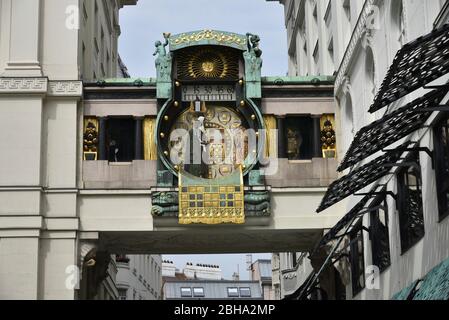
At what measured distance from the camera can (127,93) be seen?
36312 mm

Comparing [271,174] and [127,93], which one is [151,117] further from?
[271,174]

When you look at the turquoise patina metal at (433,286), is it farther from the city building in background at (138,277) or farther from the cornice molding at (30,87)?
the city building in background at (138,277)

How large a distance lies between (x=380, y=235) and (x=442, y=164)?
688 cm

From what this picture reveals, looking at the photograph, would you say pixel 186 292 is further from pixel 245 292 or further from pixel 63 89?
pixel 63 89

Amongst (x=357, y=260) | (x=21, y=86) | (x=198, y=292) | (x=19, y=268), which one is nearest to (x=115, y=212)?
(x=19, y=268)

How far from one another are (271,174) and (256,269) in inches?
2934

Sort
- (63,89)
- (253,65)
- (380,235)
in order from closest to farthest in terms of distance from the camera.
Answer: (380,235), (63,89), (253,65)

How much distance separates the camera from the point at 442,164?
22.9 meters

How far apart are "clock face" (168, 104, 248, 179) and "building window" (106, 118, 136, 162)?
4.61ft

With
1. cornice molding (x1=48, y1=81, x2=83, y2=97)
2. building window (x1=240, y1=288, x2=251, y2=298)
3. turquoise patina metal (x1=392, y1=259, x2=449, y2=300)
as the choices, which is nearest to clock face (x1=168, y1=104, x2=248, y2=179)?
cornice molding (x1=48, y1=81, x2=83, y2=97)

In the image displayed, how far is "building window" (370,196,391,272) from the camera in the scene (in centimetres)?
2855

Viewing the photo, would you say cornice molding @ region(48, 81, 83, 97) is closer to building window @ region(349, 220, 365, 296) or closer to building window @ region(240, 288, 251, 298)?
building window @ region(349, 220, 365, 296)

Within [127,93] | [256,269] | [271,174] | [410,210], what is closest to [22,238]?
[127,93]
